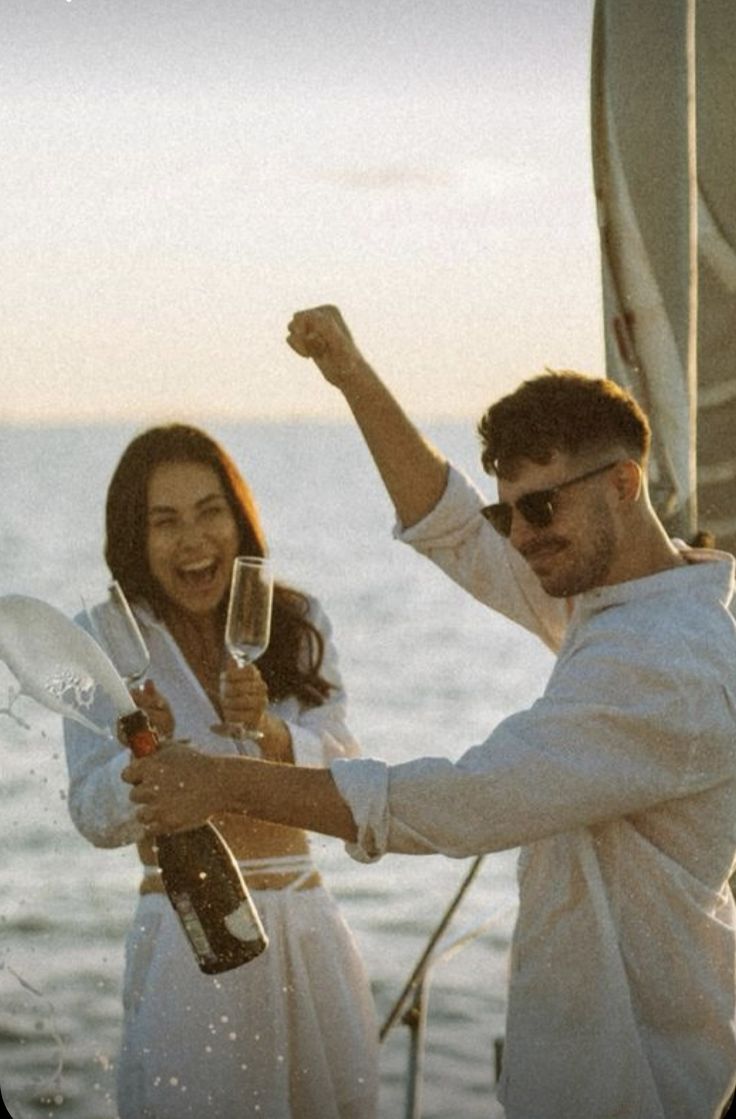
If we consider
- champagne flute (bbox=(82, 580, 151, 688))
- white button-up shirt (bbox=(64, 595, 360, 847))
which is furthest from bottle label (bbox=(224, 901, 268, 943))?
champagne flute (bbox=(82, 580, 151, 688))

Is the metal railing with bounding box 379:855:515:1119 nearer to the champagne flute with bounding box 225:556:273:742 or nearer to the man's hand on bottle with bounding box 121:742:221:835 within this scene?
the champagne flute with bounding box 225:556:273:742

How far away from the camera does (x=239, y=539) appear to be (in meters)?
2.31

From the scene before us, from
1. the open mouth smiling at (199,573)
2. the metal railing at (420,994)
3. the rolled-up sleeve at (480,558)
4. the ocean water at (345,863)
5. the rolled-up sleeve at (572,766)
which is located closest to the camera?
the rolled-up sleeve at (572,766)

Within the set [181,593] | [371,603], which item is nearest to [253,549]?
[181,593]

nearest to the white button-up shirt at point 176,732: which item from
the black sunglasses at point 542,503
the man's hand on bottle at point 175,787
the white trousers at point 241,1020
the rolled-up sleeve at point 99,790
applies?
the rolled-up sleeve at point 99,790

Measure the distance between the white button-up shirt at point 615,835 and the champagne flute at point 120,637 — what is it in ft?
1.10

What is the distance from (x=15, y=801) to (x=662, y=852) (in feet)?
25.4

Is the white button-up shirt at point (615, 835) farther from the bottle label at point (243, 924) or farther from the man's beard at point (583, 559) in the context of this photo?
the bottle label at point (243, 924)

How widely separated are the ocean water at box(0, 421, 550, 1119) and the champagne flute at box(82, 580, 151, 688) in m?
0.11

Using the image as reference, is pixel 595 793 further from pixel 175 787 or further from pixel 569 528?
pixel 175 787

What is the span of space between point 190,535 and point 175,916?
0.40m

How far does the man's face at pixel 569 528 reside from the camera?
6.14ft

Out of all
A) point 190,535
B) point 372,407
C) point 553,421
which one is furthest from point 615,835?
point 190,535

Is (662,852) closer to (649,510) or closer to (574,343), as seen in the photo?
(649,510)
